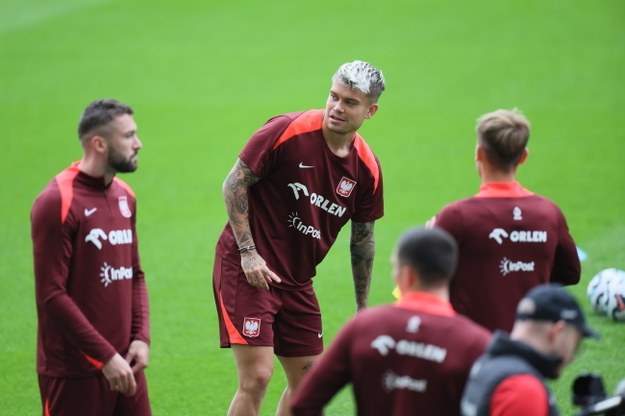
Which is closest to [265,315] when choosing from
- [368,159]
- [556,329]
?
[368,159]

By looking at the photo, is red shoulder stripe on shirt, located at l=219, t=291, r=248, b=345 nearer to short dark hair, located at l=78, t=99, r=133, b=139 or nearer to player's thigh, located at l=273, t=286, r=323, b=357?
player's thigh, located at l=273, t=286, r=323, b=357

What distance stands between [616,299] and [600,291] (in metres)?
0.18

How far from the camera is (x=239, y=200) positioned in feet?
21.5

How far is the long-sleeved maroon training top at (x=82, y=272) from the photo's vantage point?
5.34 m

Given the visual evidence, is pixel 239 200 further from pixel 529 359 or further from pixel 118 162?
pixel 529 359

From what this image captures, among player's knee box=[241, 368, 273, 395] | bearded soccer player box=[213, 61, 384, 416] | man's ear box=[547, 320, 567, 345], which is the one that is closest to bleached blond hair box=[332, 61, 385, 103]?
bearded soccer player box=[213, 61, 384, 416]

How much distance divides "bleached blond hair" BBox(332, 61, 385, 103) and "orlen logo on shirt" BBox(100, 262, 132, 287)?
6.18ft

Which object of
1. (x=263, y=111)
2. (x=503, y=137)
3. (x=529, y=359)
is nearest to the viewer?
(x=529, y=359)

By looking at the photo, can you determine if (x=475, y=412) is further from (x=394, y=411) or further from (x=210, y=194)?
(x=210, y=194)

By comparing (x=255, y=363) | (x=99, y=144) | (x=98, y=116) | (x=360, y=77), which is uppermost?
(x=360, y=77)

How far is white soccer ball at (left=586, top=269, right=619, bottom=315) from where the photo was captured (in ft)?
31.0

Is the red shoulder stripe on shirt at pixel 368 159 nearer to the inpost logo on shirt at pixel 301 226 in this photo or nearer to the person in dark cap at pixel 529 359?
the inpost logo on shirt at pixel 301 226

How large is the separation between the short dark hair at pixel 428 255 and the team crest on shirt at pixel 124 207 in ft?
6.53

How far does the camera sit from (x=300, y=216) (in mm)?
6742
